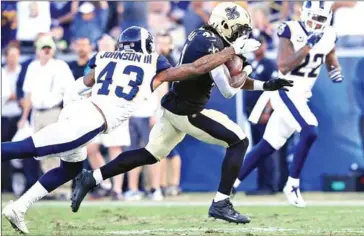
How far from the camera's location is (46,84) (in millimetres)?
11672

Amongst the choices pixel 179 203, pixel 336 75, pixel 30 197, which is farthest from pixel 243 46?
pixel 179 203

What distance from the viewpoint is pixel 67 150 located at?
7.50 metres

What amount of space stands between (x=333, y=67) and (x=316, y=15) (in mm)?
535

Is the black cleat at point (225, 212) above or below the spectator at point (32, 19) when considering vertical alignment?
below

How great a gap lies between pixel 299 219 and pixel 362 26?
3.93 m

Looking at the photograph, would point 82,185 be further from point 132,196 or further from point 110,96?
point 132,196

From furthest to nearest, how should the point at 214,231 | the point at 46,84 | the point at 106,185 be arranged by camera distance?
the point at 106,185 < the point at 46,84 < the point at 214,231

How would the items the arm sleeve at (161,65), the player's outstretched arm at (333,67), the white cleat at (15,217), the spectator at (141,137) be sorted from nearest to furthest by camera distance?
the arm sleeve at (161,65) → the white cleat at (15,217) → the player's outstretched arm at (333,67) → the spectator at (141,137)

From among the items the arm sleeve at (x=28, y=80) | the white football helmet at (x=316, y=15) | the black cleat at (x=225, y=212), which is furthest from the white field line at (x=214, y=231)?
the arm sleeve at (x=28, y=80)

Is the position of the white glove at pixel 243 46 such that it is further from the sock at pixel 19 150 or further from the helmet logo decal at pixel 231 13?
the sock at pixel 19 150

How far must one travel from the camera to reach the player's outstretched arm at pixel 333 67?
10.1m

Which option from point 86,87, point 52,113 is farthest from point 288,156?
point 86,87

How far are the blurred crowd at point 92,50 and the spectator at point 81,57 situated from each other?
A: 1 centimetres

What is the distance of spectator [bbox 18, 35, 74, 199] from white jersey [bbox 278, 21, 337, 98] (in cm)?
261
